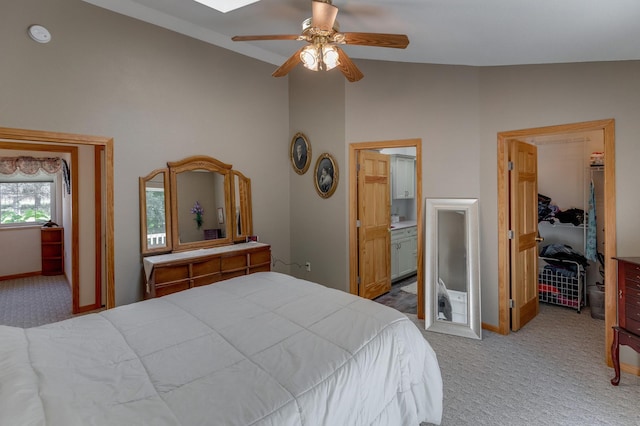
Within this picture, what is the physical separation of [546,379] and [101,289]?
476 centimetres

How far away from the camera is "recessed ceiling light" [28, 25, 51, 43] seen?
277cm

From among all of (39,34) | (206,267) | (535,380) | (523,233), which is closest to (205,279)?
(206,267)

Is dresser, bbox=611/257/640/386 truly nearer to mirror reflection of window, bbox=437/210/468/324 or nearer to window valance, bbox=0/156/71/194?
mirror reflection of window, bbox=437/210/468/324

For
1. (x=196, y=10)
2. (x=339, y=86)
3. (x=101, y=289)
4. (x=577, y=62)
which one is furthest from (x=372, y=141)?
(x=101, y=289)

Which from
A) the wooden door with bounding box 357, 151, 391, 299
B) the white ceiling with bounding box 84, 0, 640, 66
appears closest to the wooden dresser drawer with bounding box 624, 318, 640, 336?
the white ceiling with bounding box 84, 0, 640, 66

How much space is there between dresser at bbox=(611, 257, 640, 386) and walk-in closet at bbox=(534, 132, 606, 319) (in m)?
1.45

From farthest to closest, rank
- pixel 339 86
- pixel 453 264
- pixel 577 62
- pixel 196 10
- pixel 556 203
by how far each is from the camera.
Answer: pixel 556 203 → pixel 339 86 → pixel 453 264 → pixel 196 10 → pixel 577 62

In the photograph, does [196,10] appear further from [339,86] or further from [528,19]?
[528,19]

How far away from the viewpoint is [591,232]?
397 cm

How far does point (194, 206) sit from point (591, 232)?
15.3 feet

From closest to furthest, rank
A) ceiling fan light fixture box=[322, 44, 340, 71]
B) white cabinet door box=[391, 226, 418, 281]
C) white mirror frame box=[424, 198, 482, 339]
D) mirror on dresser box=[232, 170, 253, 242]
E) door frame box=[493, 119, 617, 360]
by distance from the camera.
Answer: ceiling fan light fixture box=[322, 44, 340, 71] < door frame box=[493, 119, 617, 360] < white mirror frame box=[424, 198, 482, 339] < mirror on dresser box=[232, 170, 253, 242] < white cabinet door box=[391, 226, 418, 281]

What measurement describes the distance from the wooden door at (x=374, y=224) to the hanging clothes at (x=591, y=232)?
2.33m

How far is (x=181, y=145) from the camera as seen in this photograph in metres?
3.73

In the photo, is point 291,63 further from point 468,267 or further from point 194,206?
point 468,267
